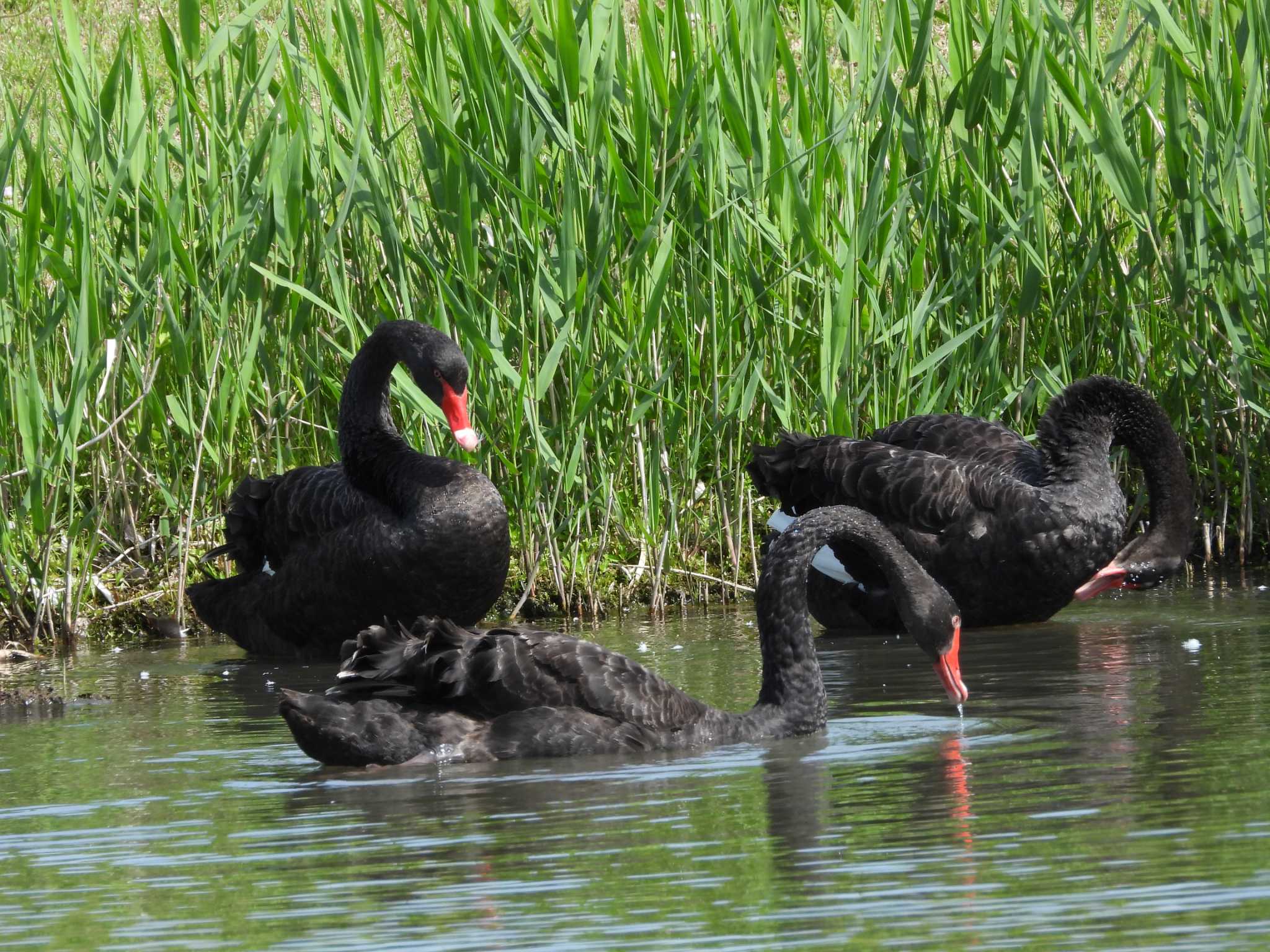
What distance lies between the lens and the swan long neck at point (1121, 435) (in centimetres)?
756

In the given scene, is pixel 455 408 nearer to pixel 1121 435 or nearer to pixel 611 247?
pixel 611 247

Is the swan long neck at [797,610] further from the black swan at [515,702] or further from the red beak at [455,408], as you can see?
the red beak at [455,408]

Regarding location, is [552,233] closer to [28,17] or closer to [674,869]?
[674,869]

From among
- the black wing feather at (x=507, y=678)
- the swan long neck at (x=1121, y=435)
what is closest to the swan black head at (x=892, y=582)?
the black wing feather at (x=507, y=678)

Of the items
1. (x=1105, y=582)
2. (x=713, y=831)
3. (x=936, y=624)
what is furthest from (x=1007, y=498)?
(x=713, y=831)

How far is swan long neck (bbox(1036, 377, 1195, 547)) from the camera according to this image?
756 cm

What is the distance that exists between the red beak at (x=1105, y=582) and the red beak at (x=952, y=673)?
83.9 inches

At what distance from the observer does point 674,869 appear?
3.67 metres

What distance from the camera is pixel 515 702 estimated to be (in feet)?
17.0

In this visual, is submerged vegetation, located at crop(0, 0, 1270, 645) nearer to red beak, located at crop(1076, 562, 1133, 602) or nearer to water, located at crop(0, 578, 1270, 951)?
red beak, located at crop(1076, 562, 1133, 602)

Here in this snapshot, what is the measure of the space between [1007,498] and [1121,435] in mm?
558

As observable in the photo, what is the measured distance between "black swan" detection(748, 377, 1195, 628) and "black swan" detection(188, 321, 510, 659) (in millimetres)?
1157

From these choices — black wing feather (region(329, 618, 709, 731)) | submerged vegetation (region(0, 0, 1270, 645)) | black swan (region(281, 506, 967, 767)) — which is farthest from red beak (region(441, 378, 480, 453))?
black wing feather (region(329, 618, 709, 731))

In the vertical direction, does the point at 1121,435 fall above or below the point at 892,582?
above
